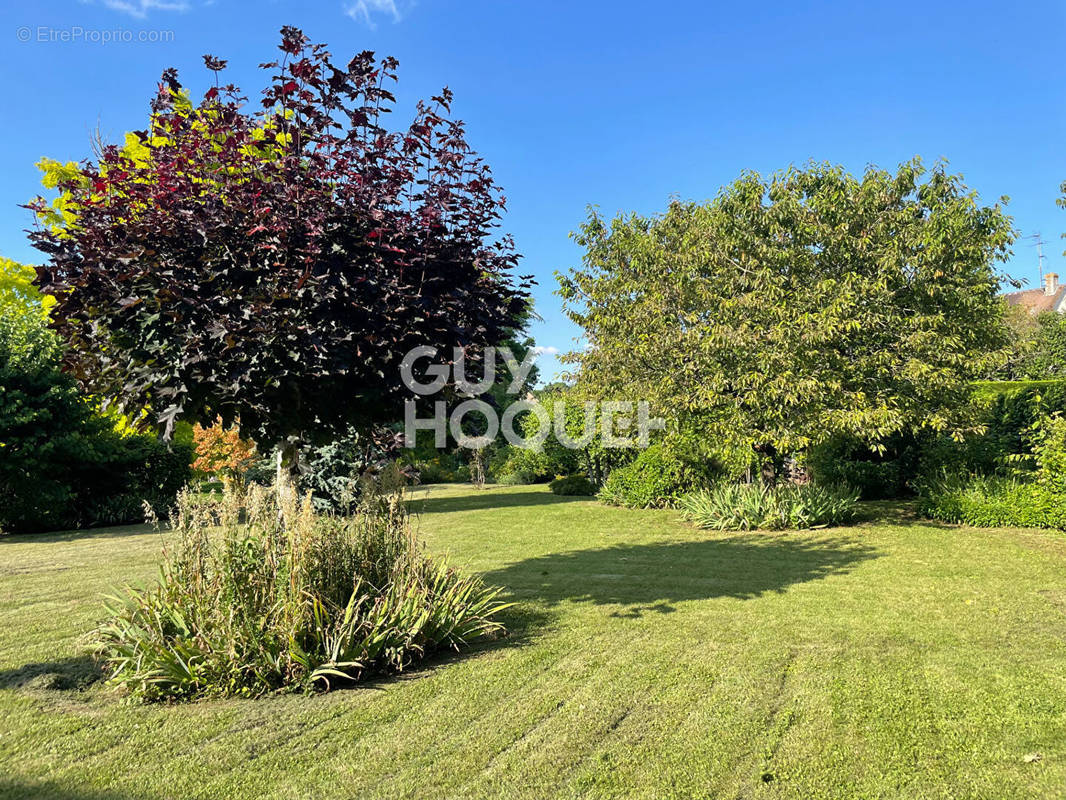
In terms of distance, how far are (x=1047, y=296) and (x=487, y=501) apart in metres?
50.7

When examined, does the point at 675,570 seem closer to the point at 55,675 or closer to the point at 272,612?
the point at 272,612

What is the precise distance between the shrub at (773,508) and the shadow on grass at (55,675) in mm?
9518

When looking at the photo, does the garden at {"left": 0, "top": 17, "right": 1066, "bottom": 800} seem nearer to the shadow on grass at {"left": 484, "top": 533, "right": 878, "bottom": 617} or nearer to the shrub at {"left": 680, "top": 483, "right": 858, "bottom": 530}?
the shadow on grass at {"left": 484, "top": 533, "right": 878, "bottom": 617}

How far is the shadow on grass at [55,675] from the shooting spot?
172 inches

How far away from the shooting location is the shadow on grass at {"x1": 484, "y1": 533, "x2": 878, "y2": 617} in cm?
676

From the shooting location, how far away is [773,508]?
11633mm

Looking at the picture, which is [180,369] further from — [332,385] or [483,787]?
[483,787]

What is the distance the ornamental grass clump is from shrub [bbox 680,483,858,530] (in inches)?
302

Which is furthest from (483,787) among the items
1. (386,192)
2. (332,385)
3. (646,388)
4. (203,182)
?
(646,388)

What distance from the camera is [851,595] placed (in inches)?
257

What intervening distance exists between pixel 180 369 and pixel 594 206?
11.7 meters

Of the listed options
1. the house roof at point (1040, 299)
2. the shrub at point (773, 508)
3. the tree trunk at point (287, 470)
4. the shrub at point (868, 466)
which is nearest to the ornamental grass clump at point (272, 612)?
the tree trunk at point (287, 470)

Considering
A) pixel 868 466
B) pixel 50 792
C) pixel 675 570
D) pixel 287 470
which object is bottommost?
pixel 675 570

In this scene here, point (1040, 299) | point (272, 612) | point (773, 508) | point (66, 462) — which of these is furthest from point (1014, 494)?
point (1040, 299)
